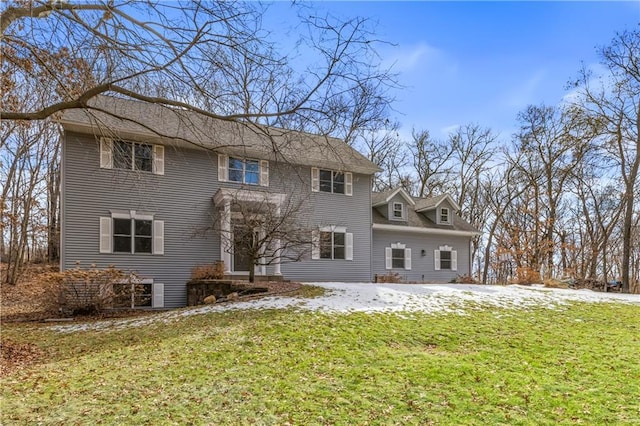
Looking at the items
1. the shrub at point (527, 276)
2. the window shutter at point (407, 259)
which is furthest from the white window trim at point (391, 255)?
the shrub at point (527, 276)

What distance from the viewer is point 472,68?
10422 mm

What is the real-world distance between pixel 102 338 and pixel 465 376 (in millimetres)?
6964

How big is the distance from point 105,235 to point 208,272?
11.1 feet

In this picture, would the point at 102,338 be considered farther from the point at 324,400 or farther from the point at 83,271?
the point at 324,400

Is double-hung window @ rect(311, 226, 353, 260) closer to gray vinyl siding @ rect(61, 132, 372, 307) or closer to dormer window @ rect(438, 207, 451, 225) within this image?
gray vinyl siding @ rect(61, 132, 372, 307)

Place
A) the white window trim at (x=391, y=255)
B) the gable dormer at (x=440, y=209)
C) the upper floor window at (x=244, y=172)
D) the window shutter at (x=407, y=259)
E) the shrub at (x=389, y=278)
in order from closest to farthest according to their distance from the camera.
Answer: the upper floor window at (x=244, y=172)
the shrub at (x=389, y=278)
the white window trim at (x=391, y=255)
the window shutter at (x=407, y=259)
the gable dormer at (x=440, y=209)

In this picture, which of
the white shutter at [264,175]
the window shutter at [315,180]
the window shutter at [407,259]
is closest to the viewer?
the white shutter at [264,175]

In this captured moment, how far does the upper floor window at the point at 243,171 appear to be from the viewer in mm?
15453

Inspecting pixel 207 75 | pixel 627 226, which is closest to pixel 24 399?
pixel 207 75

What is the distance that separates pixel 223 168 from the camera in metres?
15.5

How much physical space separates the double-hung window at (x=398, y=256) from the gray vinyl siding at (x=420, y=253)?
157 mm

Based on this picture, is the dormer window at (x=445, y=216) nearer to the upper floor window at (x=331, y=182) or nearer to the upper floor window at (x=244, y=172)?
the upper floor window at (x=331, y=182)

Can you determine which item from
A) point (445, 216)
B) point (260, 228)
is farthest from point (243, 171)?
point (445, 216)

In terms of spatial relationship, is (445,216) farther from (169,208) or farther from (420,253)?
(169,208)
